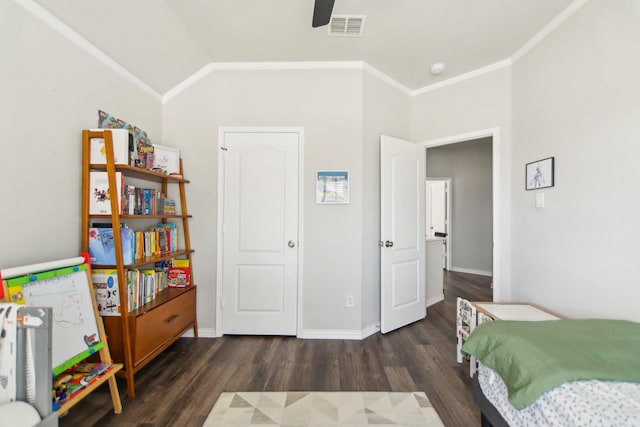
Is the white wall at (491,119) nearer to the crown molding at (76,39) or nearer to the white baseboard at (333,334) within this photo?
the white baseboard at (333,334)

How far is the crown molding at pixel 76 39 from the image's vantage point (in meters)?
1.51

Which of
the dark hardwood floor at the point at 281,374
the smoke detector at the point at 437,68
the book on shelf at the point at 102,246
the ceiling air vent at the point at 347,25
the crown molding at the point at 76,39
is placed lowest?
the dark hardwood floor at the point at 281,374

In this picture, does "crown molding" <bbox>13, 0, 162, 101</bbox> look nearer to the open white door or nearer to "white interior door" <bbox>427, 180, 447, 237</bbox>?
the open white door

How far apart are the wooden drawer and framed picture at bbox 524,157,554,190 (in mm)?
3155

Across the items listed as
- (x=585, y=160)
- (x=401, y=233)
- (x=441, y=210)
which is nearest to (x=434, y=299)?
(x=401, y=233)

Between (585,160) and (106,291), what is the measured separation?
332 centimetres

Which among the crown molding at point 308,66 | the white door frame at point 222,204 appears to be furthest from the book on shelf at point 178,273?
the crown molding at point 308,66

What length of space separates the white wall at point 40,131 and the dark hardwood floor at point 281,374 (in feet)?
3.48

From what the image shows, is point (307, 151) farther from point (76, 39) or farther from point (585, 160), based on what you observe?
point (585, 160)

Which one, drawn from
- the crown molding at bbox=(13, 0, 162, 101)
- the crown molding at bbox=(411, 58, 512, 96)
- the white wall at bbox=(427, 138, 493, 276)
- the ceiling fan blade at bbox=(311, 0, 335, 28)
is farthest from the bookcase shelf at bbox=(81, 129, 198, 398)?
the white wall at bbox=(427, 138, 493, 276)

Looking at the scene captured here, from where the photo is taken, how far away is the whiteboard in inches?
53.4

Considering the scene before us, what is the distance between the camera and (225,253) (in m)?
2.65

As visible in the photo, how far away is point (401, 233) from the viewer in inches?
112

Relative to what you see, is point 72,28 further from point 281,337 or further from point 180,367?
point 281,337
